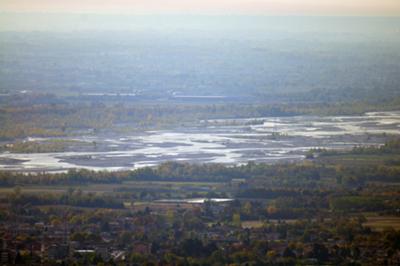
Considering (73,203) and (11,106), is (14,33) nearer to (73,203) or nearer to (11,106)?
(11,106)

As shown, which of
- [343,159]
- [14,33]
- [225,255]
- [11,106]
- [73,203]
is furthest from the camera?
[14,33]

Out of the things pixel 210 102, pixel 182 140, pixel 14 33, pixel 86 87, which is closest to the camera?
pixel 182 140

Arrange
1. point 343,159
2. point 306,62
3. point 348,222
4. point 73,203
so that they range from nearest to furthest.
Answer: point 348,222, point 73,203, point 343,159, point 306,62

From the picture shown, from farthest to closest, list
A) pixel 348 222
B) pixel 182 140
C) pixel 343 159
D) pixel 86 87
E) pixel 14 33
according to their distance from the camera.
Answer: pixel 14 33 → pixel 86 87 → pixel 182 140 → pixel 343 159 → pixel 348 222

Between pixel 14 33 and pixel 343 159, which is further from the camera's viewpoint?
pixel 14 33

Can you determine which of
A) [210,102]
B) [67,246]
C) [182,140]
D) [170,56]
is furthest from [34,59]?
[67,246]

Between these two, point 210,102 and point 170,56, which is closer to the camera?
point 210,102

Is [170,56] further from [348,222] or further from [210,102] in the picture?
[348,222]

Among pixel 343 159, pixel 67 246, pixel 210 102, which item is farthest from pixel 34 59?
pixel 67 246
